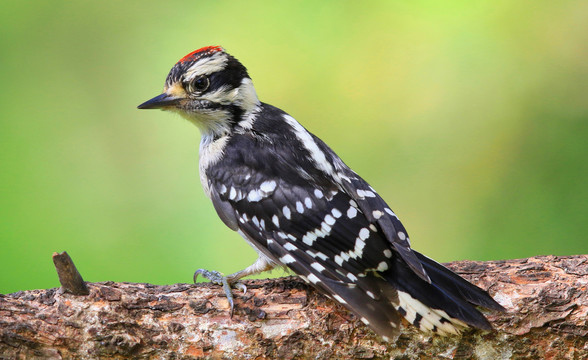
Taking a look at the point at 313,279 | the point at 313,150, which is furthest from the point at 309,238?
the point at 313,150

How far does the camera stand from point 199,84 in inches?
109

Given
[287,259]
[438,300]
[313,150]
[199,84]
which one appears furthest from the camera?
[199,84]

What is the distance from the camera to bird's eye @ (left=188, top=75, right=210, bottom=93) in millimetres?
2764

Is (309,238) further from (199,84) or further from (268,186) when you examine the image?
(199,84)

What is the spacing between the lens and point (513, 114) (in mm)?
3949

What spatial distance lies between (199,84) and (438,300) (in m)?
1.31

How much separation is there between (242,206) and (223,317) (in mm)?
448

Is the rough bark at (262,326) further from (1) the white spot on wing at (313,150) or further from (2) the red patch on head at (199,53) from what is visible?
(2) the red patch on head at (199,53)

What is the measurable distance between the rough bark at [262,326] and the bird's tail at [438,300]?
7 centimetres

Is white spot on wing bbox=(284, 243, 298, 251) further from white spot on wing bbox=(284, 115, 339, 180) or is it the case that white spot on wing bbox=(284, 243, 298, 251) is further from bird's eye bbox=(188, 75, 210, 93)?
bird's eye bbox=(188, 75, 210, 93)

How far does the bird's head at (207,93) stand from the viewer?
2.76 meters

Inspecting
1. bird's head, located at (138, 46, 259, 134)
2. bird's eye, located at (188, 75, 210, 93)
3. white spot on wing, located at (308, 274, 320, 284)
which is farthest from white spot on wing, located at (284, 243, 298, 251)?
bird's eye, located at (188, 75, 210, 93)

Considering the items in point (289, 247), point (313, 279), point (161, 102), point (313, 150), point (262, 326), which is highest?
point (161, 102)

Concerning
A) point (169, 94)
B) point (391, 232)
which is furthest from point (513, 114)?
point (169, 94)
